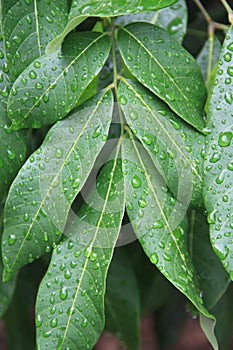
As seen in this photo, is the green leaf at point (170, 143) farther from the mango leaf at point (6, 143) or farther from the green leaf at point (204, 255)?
the green leaf at point (204, 255)

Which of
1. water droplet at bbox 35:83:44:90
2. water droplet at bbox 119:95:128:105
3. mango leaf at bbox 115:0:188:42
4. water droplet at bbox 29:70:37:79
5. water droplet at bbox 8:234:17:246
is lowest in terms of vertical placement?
water droplet at bbox 8:234:17:246

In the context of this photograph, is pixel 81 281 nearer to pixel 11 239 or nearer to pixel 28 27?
pixel 11 239

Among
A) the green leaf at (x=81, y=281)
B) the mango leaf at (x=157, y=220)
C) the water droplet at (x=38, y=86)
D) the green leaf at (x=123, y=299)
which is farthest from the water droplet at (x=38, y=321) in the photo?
the green leaf at (x=123, y=299)

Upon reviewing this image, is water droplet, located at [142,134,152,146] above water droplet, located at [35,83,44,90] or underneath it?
underneath

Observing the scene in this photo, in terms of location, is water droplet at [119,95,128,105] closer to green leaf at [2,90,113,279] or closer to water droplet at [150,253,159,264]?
green leaf at [2,90,113,279]

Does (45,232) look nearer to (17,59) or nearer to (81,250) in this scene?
(81,250)

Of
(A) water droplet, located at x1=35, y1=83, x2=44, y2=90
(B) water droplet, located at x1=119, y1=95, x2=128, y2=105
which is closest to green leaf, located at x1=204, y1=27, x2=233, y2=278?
(B) water droplet, located at x1=119, y1=95, x2=128, y2=105

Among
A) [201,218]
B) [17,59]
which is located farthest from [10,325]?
[17,59]

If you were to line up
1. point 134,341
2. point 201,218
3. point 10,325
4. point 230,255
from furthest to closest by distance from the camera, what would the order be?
1. point 10,325
2. point 134,341
3. point 201,218
4. point 230,255
